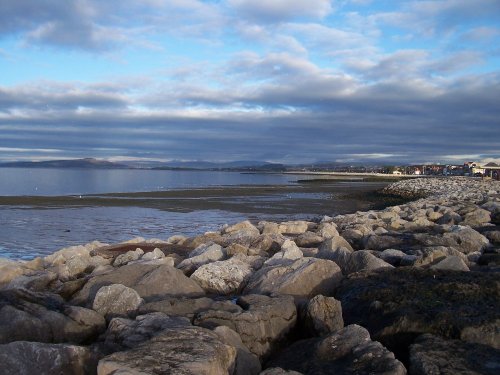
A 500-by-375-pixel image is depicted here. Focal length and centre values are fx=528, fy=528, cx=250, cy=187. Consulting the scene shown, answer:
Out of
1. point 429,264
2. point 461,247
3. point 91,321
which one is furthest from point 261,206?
point 91,321

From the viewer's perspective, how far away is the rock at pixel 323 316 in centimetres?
499

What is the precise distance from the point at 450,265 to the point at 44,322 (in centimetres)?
494

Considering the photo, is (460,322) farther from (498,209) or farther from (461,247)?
(498,209)

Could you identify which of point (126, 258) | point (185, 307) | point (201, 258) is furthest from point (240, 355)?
point (126, 258)

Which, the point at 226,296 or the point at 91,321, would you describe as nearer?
the point at 91,321

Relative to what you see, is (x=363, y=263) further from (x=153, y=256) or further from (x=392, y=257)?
(x=153, y=256)

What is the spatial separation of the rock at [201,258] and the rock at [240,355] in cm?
320

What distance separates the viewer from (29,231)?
62.1ft

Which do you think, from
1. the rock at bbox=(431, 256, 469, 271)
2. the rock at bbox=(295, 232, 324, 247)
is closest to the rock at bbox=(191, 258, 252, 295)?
the rock at bbox=(431, 256, 469, 271)

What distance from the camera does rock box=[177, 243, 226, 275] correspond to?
7801mm

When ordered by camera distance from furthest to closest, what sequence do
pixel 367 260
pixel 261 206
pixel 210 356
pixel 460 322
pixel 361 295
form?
pixel 261 206
pixel 367 260
pixel 361 295
pixel 460 322
pixel 210 356

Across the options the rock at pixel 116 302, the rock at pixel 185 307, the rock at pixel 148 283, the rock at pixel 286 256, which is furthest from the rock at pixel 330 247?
the rock at pixel 116 302

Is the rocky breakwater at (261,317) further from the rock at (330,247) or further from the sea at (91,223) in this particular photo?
the sea at (91,223)

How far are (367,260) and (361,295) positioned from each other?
138cm
